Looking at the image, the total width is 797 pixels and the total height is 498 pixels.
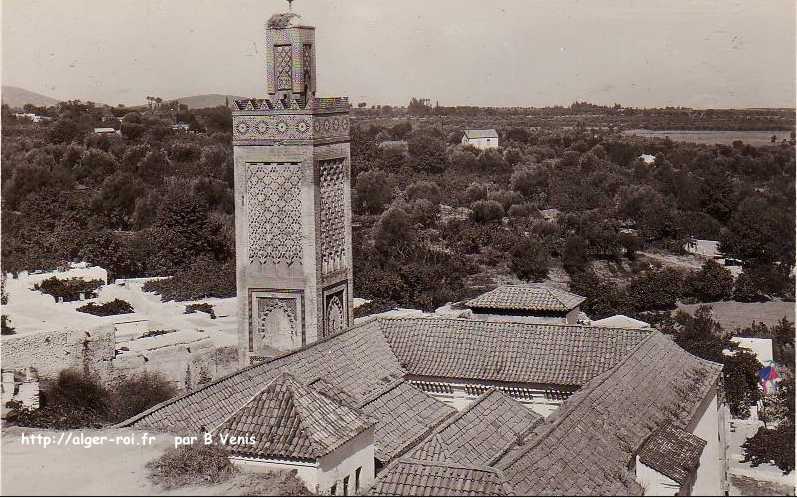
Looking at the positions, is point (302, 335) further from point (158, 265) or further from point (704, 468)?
point (158, 265)

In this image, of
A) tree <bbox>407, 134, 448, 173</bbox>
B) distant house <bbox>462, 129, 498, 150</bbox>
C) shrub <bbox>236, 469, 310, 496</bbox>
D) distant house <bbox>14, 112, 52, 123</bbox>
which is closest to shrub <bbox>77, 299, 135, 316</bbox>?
shrub <bbox>236, 469, 310, 496</bbox>

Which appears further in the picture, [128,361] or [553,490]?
[128,361]

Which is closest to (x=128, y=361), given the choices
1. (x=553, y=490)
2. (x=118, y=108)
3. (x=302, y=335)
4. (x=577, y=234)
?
(x=302, y=335)

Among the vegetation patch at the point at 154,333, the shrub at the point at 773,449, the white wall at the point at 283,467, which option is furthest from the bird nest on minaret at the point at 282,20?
the vegetation patch at the point at 154,333

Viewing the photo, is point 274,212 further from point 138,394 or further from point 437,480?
point 138,394

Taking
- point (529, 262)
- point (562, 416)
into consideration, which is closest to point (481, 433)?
point (562, 416)

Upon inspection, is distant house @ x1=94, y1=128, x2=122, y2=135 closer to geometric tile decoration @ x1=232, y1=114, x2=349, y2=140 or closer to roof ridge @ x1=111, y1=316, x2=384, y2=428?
geometric tile decoration @ x1=232, y1=114, x2=349, y2=140
